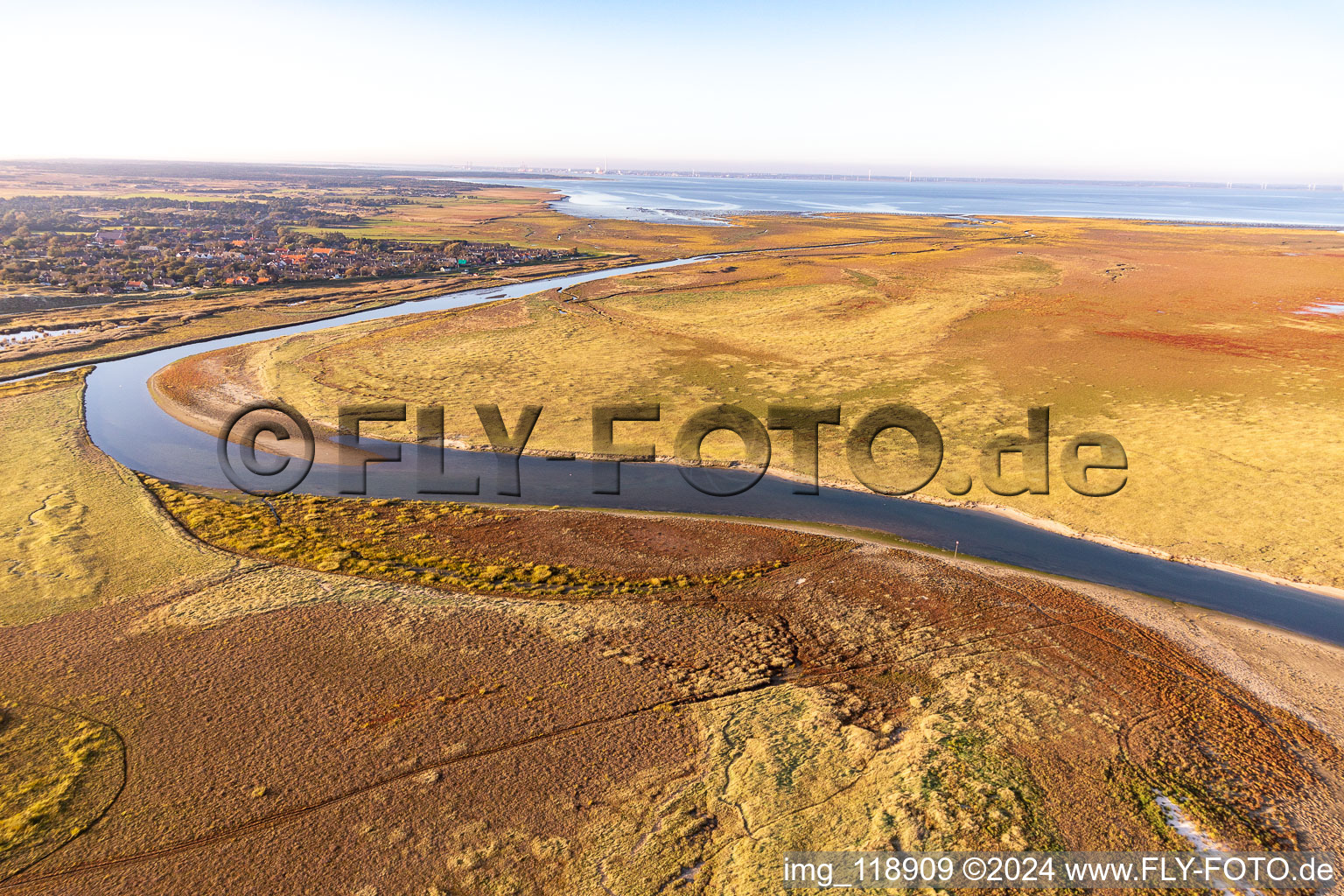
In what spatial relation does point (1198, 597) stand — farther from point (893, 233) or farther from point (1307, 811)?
point (893, 233)

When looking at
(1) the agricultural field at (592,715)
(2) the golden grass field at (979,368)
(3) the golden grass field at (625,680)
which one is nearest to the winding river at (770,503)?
(3) the golden grass field at (625,680)

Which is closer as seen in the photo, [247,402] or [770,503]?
[770,503]

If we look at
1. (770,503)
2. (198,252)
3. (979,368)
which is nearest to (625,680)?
(770,503)

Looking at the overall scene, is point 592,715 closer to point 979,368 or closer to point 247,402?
point 247,402

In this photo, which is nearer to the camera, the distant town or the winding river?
the winding river

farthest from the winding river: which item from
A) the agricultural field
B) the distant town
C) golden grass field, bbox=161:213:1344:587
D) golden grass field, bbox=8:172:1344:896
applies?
the distant town

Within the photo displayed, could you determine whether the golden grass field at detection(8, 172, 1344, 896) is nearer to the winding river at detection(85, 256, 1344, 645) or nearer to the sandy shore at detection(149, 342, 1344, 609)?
the sandy shore at detection(149, 342, 1344, 609)
